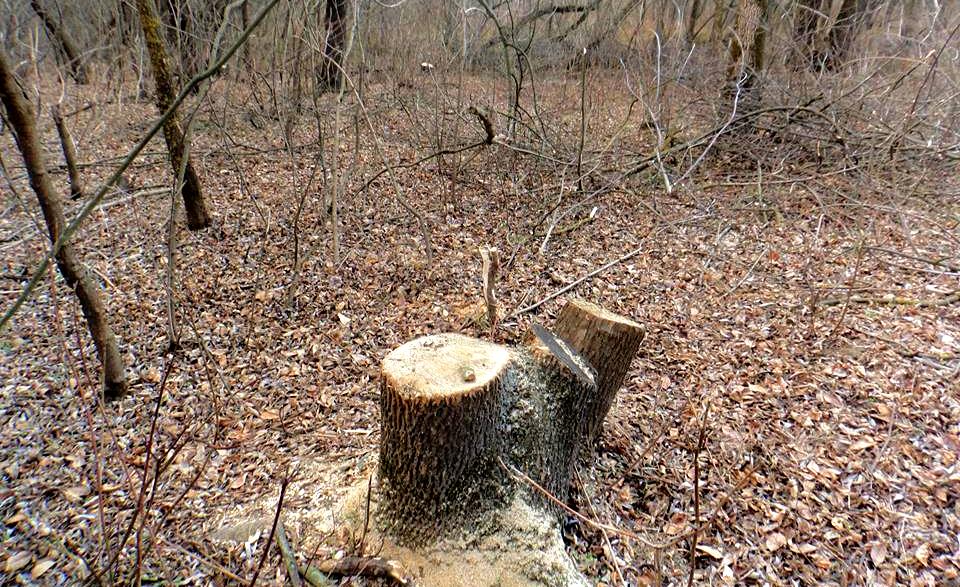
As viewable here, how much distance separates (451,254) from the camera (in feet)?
16.1

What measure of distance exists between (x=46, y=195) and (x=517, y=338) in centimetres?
280

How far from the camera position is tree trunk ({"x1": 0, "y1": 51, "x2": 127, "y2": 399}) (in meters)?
2.30

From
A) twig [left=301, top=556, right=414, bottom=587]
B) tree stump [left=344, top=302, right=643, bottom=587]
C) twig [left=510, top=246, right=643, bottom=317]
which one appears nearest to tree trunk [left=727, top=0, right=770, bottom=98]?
twig [left=510, top=246, right=643, bottom=317]

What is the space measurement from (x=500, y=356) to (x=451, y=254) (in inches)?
113

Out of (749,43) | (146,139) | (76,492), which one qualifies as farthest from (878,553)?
(749,43)

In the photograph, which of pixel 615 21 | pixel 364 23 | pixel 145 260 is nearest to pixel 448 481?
pixel 145 260

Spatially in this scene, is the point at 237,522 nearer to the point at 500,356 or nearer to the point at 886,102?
the point at 500,356

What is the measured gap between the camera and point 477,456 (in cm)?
206

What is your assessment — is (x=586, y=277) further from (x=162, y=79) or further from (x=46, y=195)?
(x=162, y=79)

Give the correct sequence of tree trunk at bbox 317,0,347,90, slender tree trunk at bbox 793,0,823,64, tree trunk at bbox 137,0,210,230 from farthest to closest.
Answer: slender tree trunk at bbox 793,0,823,64, tree trunk at bbox 317,0,347,90, tree trunk at bbox 137,0,210,230

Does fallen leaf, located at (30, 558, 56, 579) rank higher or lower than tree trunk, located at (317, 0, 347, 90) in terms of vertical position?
lower

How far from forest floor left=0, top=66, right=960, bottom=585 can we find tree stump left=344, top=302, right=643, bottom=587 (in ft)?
0.91

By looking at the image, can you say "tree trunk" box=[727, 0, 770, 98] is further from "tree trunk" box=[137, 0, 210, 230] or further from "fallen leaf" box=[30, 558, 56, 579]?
"fallen leaf" box=[30, 558, 56, 579]

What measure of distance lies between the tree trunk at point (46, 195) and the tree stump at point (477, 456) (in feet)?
4.11
